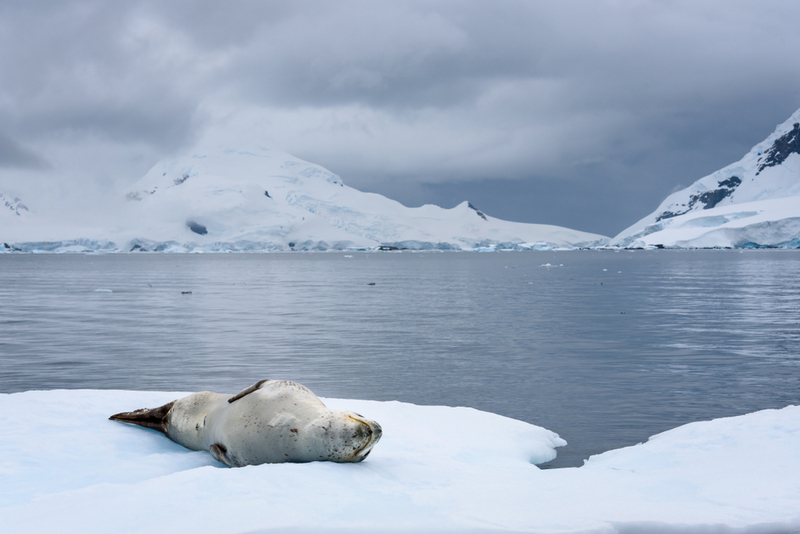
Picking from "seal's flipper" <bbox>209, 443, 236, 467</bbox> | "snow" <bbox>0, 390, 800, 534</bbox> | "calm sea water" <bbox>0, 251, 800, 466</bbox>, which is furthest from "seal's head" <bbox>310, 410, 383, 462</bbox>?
"calm sea water" <bbox>0, 251, 800, 466</bbox>

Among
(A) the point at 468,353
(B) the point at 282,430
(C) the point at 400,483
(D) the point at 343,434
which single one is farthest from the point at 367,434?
(A) the point at 468,353

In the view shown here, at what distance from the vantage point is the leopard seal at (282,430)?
5.72 metres

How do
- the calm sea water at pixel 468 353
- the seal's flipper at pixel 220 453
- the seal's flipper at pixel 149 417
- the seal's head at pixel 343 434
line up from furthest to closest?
the calm sea water at pixel 468 353, the seal's flipper at pixel 149 417, the seal's flipper at pixel 220 453, the seal's head at pixel 343 434

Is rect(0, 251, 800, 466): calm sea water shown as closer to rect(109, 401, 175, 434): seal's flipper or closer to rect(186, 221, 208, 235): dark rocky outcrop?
rect(109, 401, 175, 434): seal's flipper

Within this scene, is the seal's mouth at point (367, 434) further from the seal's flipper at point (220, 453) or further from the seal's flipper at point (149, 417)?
the seal's flipper at point (149, 417)

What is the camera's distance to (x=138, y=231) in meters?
165

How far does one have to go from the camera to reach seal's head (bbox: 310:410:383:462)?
571cm

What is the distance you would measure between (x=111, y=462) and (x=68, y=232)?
189258 millimetres

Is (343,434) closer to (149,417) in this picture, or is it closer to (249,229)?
(149,417)

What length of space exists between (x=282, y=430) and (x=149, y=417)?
2.19 m

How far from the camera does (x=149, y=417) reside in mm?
7188

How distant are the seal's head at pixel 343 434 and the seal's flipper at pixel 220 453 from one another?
0.91 m

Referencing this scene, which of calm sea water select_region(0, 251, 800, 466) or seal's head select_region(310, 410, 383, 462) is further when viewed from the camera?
calm sea water select_region(0, 251, 800, 466)

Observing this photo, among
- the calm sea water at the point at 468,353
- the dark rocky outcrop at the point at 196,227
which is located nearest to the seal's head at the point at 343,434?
the calm sea water at the point at 468,353
